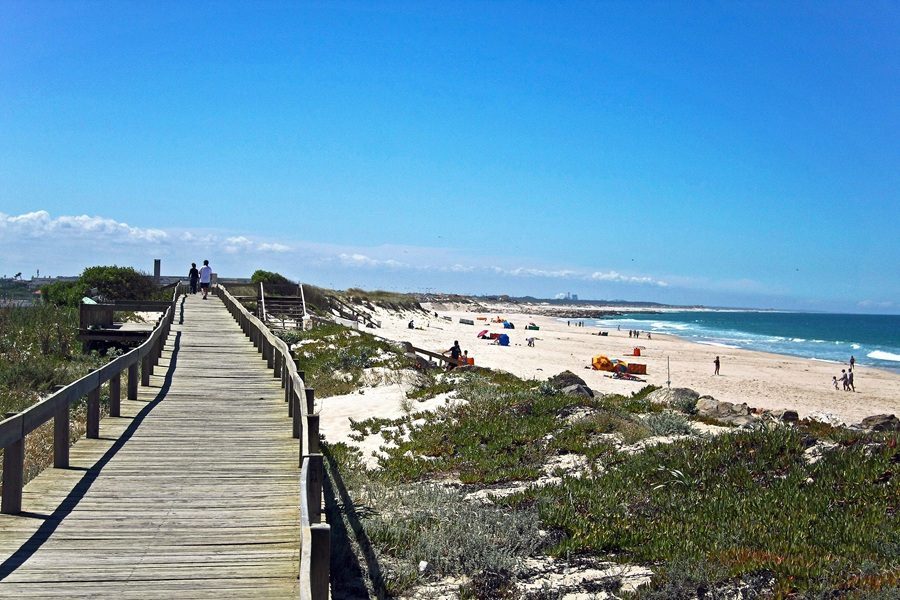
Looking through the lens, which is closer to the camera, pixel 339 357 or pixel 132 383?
pixel 132 383

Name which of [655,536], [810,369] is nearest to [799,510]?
[655,536]

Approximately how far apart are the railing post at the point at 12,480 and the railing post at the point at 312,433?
8.04 ft

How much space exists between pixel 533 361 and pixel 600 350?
18.8 m

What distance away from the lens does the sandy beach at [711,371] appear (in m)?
34.2

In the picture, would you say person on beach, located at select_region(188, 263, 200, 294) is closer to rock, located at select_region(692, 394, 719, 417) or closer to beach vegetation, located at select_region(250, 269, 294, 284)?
beach vegetation, located at select_region(250, 269, 294, 284)

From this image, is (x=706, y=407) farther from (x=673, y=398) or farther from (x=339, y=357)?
(x=339, y=357)

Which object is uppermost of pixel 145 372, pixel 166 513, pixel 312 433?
pixel 312 433

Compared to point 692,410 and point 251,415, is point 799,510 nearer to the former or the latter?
point 692,410

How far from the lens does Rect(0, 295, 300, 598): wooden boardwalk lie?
5.14m

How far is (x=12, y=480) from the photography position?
6.36 meters

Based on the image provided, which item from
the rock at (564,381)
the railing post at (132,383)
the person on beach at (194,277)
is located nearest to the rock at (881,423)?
the rock at (564,381)

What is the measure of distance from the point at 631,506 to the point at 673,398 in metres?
7.34

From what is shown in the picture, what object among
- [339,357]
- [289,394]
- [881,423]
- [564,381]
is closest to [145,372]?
[289,394]

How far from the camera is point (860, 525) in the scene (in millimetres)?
7738
